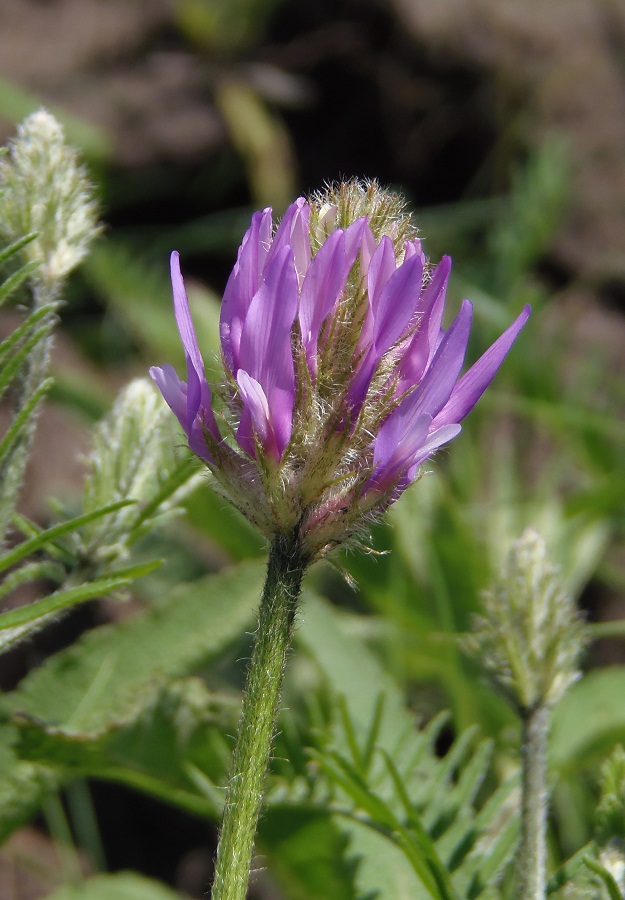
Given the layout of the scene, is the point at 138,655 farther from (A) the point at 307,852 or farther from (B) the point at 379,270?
(B) the point at 379,270

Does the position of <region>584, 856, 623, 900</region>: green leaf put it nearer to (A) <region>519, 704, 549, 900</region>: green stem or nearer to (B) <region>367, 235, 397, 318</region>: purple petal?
(A) <region>519, 704, 549, 900</region>: green stem

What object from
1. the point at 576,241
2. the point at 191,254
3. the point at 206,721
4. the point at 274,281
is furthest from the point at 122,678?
the point at 576,241

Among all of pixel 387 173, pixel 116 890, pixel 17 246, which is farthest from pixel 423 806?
pixel 387 173

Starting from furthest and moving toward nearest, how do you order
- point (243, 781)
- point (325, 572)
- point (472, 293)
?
point (325, 572) → point (472, 293) → point (243, 781)


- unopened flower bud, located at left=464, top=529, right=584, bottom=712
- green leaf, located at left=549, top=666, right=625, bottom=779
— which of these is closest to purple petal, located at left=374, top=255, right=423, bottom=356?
unopened flower bud, located at left=464, top=529, right=584, bottom=712

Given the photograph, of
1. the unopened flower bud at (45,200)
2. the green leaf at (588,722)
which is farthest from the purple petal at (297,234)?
the green leaf at (588,722)

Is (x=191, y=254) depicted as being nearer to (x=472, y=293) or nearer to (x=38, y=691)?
(x=472, y=293)
